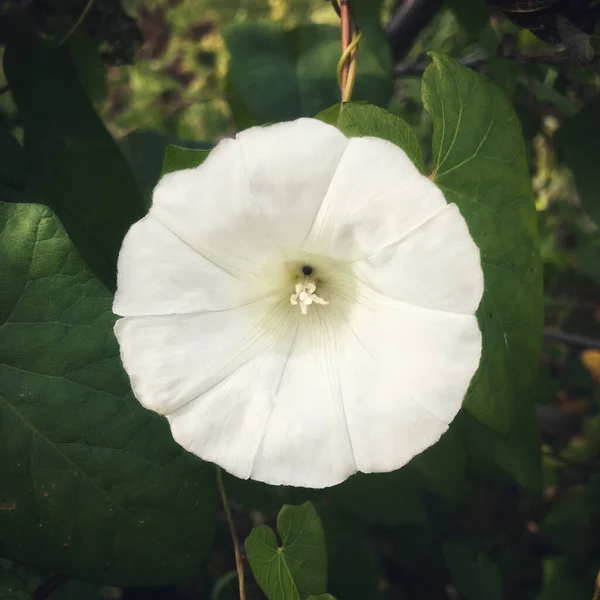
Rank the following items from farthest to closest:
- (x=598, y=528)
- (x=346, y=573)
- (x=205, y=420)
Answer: (x=598, y=528)
(x=346, y=573)
(x=205, y=420)

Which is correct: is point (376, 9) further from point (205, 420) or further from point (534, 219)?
point (205, 420)

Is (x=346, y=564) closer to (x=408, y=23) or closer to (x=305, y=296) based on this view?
(x=305, y=296)

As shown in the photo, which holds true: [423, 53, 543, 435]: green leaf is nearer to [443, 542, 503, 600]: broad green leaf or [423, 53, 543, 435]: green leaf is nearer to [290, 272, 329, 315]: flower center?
[290, 272, 329, 315]: flower center

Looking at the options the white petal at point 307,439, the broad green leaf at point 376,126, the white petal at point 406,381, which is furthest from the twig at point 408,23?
the white petal at point 307,439

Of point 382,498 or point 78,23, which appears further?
point 382,498

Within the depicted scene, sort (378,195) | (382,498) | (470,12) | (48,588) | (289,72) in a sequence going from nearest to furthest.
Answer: (378,195) < (48,588) < (470,12) < (289,72) < (382,498)

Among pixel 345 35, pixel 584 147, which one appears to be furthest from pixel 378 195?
pixel 584 147

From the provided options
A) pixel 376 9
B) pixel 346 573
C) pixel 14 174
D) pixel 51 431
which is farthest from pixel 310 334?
A: pixel 346 573
